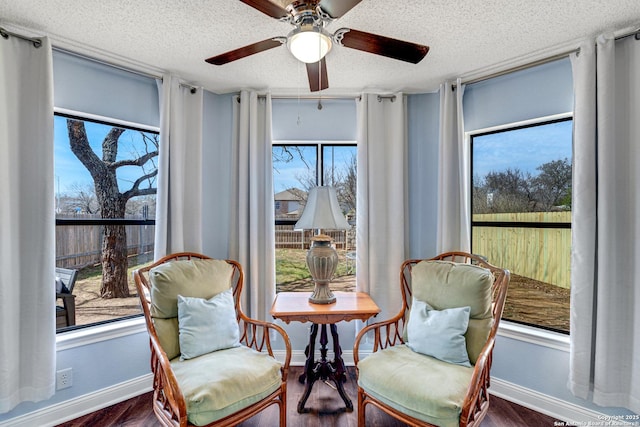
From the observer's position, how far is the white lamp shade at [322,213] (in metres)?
2.28

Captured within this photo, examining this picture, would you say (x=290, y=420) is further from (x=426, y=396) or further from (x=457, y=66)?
(x=457, y=66)

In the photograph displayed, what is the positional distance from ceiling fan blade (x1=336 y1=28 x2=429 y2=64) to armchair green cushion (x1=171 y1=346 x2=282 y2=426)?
1793 mm

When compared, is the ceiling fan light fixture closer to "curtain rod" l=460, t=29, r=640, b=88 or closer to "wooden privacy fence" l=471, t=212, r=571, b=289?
A: "curtain rod" l=460, t=29, r=640, b=88

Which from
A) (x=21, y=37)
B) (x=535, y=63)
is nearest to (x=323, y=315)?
(x=535, y=63)

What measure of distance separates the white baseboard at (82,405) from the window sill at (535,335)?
278 cm

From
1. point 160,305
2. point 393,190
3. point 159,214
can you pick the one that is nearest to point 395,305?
point 393,190

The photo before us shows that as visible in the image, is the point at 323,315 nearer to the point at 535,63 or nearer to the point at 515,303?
the point at 515,303

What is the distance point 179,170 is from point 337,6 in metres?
1.78

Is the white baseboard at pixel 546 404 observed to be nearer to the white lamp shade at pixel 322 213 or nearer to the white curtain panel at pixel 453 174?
the white curtain panel at pixel 453 174

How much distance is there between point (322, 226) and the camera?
7.45 ft

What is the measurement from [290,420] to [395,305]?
3.90 feet

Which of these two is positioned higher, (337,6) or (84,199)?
(337,6)

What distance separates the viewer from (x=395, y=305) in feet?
8.91

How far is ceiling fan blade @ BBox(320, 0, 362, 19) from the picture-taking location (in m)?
1.25
